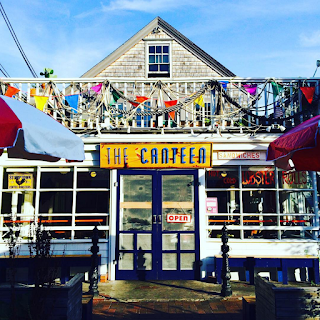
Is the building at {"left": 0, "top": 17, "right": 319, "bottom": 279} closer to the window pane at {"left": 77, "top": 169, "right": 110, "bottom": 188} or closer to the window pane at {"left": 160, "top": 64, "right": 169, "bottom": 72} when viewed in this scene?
the window pane at {"left": 77, "top": 169, "right": 110, "bottom": 188}

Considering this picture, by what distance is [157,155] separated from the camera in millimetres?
8367

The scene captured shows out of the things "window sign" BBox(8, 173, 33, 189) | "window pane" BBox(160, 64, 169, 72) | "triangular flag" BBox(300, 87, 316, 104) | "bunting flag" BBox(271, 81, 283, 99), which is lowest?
"window sign" BBox(8, 173, 33, 189)

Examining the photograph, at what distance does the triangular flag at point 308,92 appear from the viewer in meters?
8.30

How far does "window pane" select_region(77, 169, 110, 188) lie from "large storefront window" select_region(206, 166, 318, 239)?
2.69 meters

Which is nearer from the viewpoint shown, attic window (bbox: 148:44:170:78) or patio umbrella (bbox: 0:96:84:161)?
patio umbrella (bbox: 0:96:84:161)

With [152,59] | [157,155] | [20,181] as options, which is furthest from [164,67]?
[20,181]

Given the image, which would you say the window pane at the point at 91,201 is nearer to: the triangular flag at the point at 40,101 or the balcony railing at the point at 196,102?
the balcony railing at the point at 196,102

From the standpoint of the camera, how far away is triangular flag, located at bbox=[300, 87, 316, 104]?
8296 millimetres

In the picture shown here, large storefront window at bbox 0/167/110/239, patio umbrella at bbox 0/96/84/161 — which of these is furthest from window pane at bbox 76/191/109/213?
patio umbrella at bbox 0/96/84/161

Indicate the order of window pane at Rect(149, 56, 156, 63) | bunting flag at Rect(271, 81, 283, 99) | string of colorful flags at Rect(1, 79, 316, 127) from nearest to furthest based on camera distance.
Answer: string of colorful flags at Rect(1, 79, 316, 127)
bunting flag at Rect(271, 81, 283, 99)
window pane at Rect(149, 56, 156, 63)

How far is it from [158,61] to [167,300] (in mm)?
11180

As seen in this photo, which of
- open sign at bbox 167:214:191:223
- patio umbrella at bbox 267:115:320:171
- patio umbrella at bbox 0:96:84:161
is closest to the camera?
patio umbrella at bbox 0:96:84:161

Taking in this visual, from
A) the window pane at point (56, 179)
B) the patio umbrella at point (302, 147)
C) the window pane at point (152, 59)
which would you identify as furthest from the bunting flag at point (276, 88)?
the window pane at point (152, 59)

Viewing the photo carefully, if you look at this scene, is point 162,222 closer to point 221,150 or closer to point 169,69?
point 221,150
